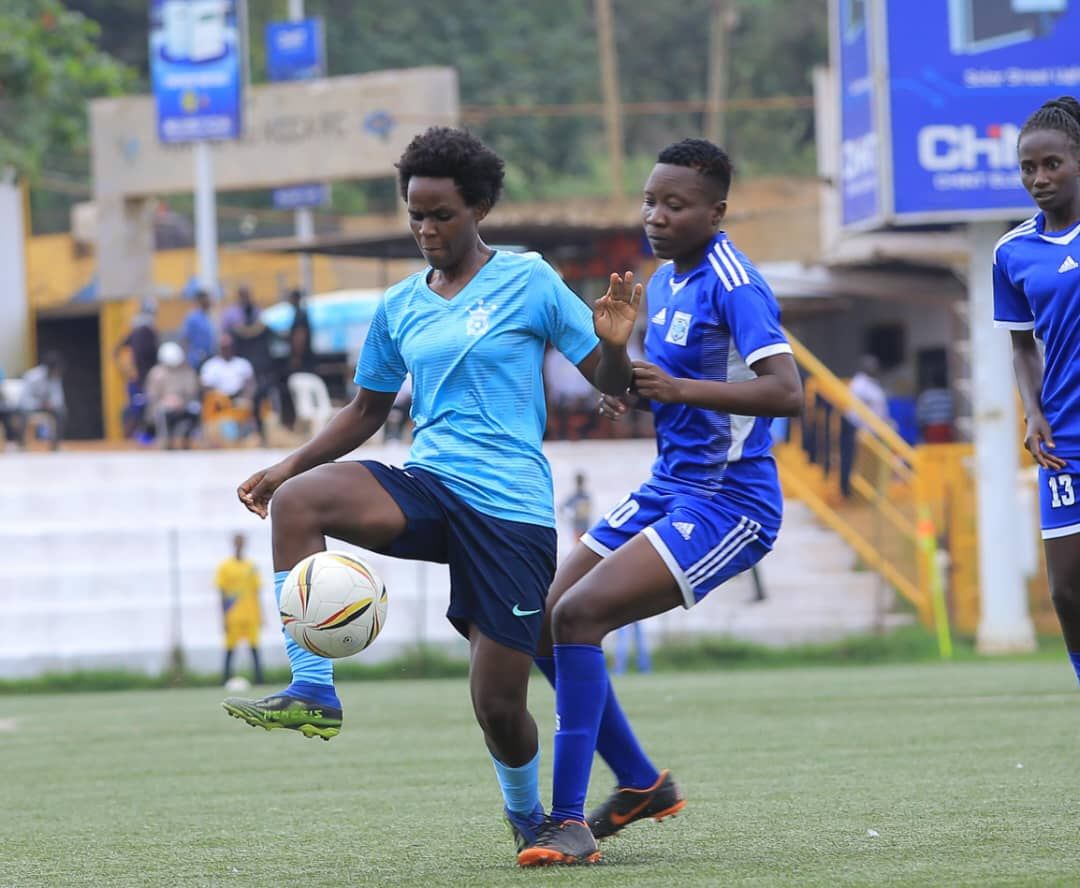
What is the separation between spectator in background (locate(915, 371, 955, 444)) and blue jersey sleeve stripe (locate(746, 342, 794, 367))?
22709 millimetres

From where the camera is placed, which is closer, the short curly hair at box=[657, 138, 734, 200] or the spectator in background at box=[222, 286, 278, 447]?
the short curly hair at box=[657, 138, 734, 200]

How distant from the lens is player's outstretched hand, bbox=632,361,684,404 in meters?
5.86

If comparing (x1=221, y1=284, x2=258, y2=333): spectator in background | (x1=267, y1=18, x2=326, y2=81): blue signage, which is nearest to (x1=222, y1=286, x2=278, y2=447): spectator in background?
(x1=221, y1=284, x2=258, y2=333): spectator in background

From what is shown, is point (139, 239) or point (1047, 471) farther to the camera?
point (139, 239)

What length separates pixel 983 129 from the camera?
66.7ft

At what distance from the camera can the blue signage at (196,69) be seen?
27891mm

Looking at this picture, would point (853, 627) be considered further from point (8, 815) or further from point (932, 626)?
point (8, 815)

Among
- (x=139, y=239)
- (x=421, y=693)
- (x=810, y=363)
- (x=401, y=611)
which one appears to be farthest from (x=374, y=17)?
(x=421, y=693)

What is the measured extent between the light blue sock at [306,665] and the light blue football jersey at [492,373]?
23.4 inches

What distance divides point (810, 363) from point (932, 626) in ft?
13.9

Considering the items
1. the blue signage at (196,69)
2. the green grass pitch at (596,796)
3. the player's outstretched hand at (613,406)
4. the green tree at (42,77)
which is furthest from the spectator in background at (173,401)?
the player's outstretched hand at (613,406)

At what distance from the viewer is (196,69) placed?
28.1 m

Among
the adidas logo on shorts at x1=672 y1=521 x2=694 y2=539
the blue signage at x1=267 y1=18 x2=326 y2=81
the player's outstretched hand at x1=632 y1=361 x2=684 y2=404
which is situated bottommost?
the adidas logo on shorts at x1=672 y1=521 x2=694 y2=539

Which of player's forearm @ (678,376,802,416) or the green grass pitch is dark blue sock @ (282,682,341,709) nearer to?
the green grass pitch
